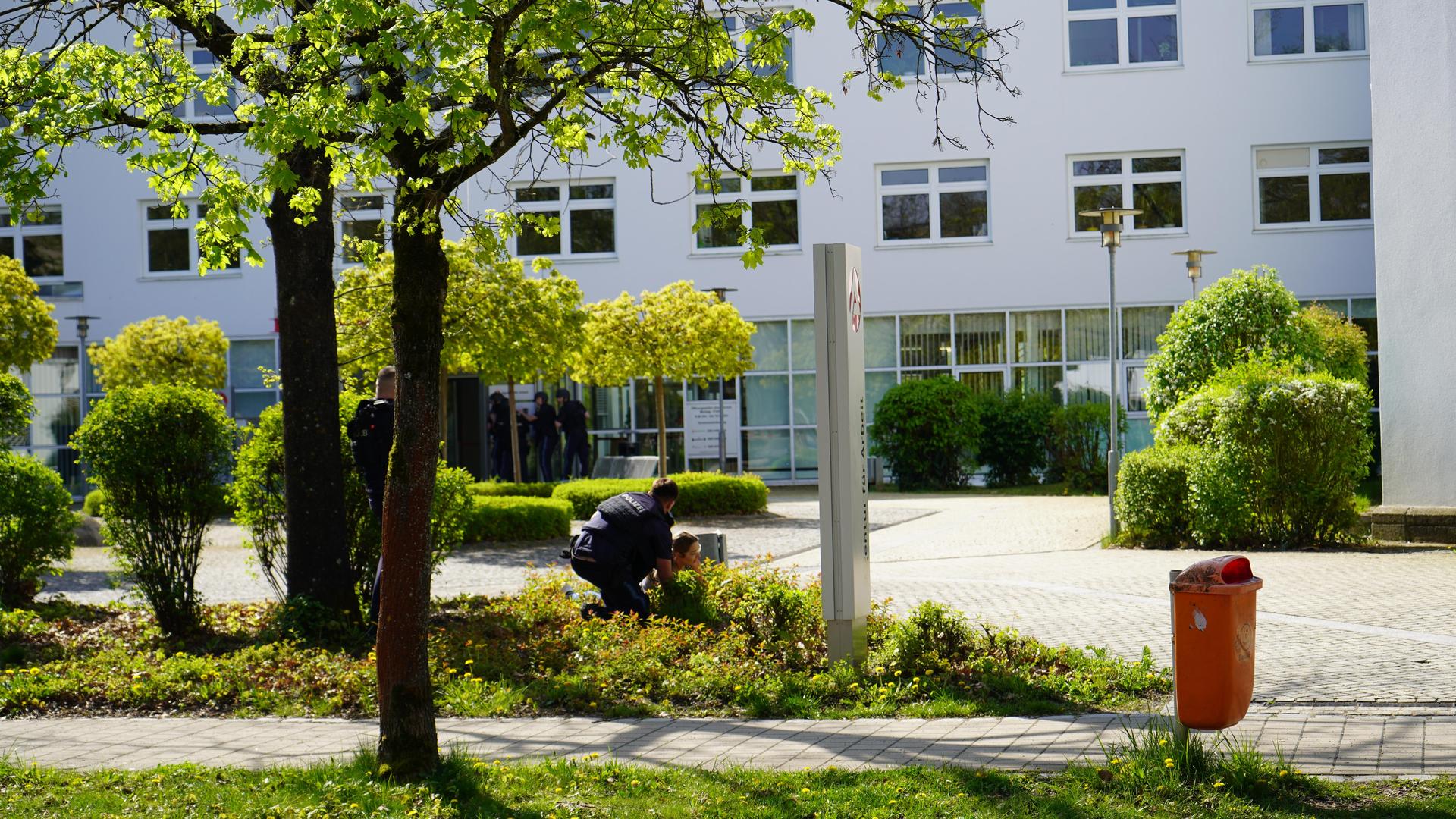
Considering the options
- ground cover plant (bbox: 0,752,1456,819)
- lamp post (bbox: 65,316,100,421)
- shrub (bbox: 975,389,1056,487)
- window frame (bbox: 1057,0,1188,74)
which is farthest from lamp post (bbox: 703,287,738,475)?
ground cover plant (bbox: 0,752,1456,819)

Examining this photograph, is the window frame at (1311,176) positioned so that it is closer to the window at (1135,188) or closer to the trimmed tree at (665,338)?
the window at (1135,188)

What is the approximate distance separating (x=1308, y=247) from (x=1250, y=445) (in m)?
14.2

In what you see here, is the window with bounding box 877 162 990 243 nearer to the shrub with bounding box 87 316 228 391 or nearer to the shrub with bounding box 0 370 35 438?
the shrub with bounding box 87 316 228 391

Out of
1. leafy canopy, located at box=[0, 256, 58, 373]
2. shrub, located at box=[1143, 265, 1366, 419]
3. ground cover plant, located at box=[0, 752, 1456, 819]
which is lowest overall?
ground cover plant, located at box=[0, 752, 1456, 819]

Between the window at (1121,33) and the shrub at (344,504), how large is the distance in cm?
2046

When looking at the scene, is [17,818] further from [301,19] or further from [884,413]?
[884,413]

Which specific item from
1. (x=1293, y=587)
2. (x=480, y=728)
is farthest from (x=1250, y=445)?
(x=480, y=728)

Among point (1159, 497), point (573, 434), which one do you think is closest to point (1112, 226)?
point (1159, 497)

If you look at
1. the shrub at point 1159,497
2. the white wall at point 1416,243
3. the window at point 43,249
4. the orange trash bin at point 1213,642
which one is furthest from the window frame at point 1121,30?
the orange trash bin at point 1213,642

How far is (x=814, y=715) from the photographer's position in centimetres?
672

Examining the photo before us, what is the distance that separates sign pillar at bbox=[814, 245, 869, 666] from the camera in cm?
760

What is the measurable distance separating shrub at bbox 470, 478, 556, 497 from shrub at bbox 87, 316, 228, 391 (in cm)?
766

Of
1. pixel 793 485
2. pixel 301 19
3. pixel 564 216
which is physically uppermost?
pixel 564 216

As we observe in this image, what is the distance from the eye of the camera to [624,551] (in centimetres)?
885
